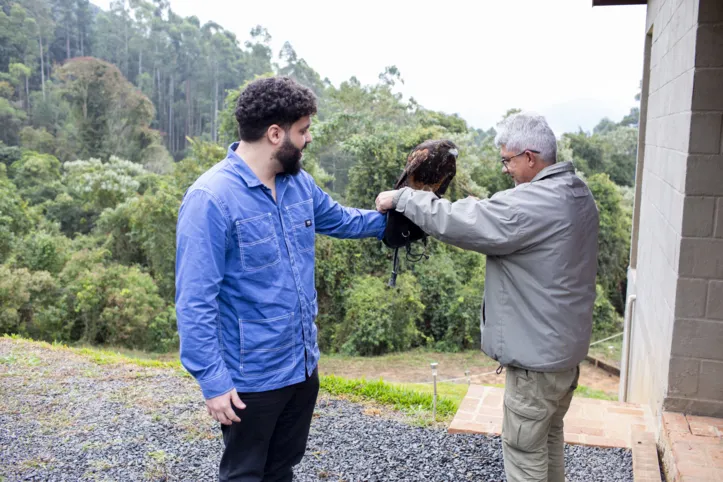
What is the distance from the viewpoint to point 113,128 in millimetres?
31828

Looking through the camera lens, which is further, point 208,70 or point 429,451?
point 208,70

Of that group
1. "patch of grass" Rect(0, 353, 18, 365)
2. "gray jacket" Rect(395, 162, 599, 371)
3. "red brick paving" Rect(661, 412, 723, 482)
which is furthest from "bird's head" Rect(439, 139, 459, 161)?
"patch of grass" Rect(0, 353, 18, 365)

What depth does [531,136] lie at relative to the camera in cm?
229

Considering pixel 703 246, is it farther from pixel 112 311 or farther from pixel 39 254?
pixel 39 254

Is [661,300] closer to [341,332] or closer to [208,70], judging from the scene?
[341,332]

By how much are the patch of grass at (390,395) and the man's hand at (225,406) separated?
2.37 m

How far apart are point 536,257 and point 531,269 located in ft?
0.16

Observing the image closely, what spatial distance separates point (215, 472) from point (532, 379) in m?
1.91

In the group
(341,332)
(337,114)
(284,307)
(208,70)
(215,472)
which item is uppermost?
(208,70)

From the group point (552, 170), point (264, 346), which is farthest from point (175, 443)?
point (552, 170)

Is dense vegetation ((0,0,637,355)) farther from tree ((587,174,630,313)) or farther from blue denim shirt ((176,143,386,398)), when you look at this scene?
blue denim shirt ((176,143,386,398))

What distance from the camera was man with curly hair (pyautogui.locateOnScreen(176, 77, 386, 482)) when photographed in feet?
6.42

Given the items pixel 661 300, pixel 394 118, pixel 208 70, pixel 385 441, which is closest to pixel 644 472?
pixel 661 300

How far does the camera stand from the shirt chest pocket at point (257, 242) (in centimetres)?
207
